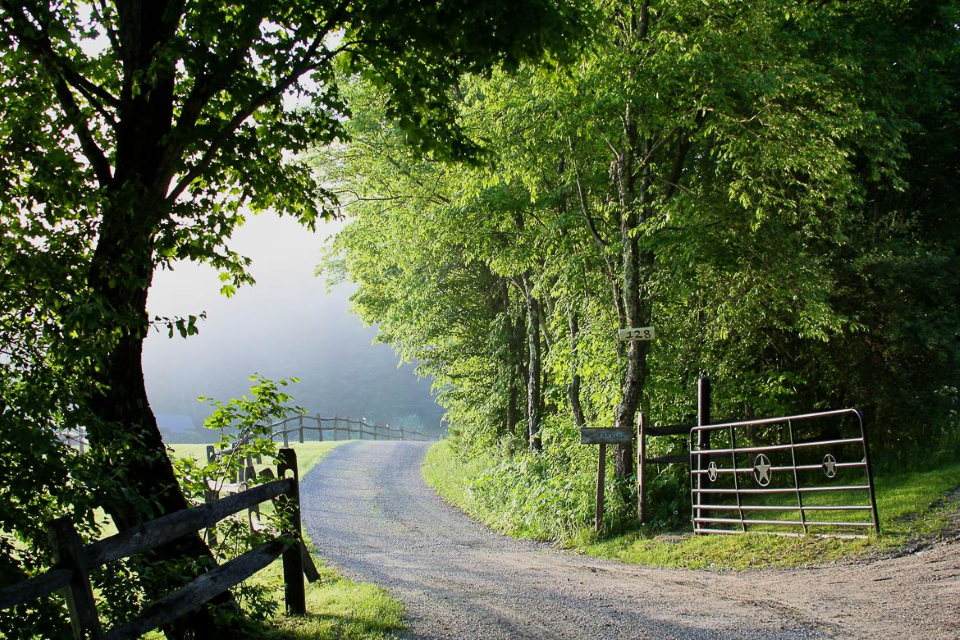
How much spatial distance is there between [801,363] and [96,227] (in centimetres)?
1161

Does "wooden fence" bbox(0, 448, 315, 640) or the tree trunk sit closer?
"wooden fence" bbox(0, 448, 315, 640)

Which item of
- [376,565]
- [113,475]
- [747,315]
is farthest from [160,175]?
[747,315]

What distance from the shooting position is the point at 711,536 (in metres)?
9.61

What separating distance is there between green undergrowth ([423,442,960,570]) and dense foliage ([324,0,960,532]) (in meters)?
0.40

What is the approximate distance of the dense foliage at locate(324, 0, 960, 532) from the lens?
1036 centimetres

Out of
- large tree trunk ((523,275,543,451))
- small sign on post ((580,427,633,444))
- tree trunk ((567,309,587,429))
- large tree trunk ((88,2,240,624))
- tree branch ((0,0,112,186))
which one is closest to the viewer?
tree branch ((0,0,112,186))

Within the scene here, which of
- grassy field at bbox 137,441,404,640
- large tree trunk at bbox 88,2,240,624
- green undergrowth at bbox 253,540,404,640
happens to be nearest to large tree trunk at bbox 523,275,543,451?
grassy field at bbox 137,441,404,640

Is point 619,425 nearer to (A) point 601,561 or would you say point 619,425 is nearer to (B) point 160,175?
(A) point 601,561

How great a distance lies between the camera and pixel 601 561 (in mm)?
9945

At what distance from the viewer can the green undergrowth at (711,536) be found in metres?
7.79

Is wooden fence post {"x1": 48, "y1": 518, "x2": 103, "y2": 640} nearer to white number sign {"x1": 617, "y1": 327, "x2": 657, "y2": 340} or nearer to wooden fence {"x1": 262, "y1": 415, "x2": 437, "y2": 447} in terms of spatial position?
white number sign {"x1": 617, "y1": 327, "x2": 657, "y2": 340}

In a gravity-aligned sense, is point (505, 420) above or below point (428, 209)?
below

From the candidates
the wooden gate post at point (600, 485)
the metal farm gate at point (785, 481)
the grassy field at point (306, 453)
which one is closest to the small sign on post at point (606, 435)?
the wooden gate post at point (600, 485)

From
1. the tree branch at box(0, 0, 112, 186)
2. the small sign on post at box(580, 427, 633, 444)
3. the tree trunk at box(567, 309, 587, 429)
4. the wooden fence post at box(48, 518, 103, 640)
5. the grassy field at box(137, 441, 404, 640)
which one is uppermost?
the tree branch at box(0, 0, 112, 186)
